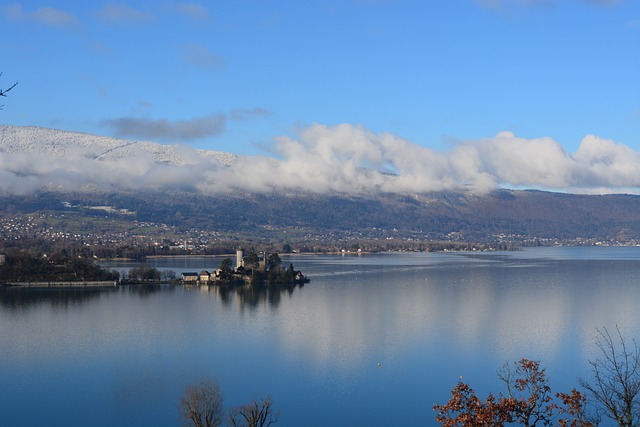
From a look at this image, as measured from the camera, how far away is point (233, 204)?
405 ft

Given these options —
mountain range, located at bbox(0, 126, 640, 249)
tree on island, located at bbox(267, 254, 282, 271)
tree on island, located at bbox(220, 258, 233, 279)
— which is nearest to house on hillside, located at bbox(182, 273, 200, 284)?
tree on island, located at bbox(220, 258, 233, 279)

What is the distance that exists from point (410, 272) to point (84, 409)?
33.3 metres

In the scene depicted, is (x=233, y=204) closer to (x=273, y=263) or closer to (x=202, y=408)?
(x=273, y=263)

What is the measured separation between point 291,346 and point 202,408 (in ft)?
23.5

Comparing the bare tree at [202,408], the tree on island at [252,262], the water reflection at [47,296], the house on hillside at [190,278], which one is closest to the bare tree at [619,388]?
the bare tree at [202,408]

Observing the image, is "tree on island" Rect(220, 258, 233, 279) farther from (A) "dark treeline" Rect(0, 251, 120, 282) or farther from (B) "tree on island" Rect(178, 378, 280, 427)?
(B) "tree on island" Rect(178, 378, 280, 427)

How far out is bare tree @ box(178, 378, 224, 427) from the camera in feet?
37.4

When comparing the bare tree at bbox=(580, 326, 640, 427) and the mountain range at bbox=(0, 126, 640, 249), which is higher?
the mountain range at bbox=(0, 126, 640, 249)

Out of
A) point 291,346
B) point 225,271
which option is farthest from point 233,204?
point 291,346

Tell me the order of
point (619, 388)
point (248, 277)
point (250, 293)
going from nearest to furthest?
point (619, 388) → point (250, 293) → point (248, 277)

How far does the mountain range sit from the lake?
59827 mm

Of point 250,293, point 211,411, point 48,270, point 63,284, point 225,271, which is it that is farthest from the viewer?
point 225,271

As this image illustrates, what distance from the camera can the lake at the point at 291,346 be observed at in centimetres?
1412

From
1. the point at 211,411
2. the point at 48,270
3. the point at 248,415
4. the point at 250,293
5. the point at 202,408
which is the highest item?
the point at 48,270
